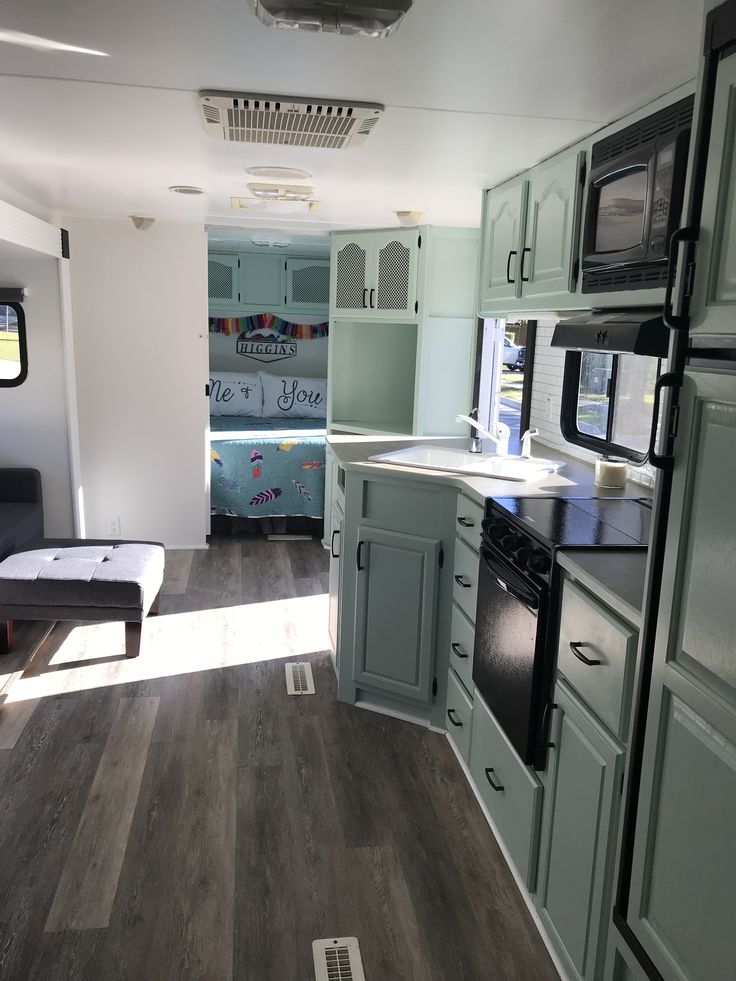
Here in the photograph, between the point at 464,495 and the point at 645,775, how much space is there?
146cm

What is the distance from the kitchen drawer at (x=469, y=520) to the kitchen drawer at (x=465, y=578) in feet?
0.11

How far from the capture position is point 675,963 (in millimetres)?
1367

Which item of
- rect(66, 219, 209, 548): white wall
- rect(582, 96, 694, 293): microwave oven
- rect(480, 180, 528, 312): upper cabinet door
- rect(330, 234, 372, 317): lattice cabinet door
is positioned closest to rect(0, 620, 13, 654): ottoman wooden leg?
rect(66, 219, 209, 548): white wall

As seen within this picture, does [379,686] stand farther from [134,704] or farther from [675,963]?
[675,963]

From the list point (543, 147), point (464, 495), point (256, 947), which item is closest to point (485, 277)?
point (543, 147)

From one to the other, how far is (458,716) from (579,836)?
109 cm

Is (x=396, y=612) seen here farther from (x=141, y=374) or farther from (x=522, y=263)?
(x=141, y=374)

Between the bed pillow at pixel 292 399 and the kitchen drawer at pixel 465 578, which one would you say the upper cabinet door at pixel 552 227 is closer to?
the kitchen drawer at pixel 465 578

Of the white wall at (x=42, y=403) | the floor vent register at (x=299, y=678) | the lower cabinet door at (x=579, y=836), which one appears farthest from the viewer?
the white wall at (x=42, y=403)

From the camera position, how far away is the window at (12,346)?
15.5 ft

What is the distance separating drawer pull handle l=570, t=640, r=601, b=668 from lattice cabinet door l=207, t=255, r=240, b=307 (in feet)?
18.3

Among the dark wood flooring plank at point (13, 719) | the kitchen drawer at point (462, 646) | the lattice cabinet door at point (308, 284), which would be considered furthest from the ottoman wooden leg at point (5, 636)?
the lattice cabinet door at point (308, 284)

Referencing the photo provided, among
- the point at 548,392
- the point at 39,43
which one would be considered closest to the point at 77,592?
the point at 548,392

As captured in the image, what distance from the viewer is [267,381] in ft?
22.2
